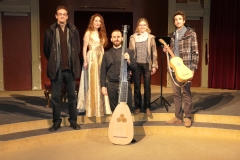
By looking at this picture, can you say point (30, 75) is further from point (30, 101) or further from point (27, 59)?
point (30, 101)

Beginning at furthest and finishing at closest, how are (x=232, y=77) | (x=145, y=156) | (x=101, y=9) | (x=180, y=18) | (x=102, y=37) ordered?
1. (x=101, y=9)
2. (x=232, y=77)
3. (x=102, y=37)
4. (x=180, y=18)
5. (x=145, y=156)

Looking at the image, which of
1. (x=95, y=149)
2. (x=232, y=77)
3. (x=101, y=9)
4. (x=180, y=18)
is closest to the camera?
(x=95, y=149)

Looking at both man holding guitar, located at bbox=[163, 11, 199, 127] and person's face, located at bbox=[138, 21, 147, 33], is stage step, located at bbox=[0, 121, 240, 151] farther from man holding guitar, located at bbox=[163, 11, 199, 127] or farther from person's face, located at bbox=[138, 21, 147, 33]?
person's face, located at bbox=[138, 21, 147, 33]

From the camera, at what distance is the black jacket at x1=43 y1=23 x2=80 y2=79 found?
397cm

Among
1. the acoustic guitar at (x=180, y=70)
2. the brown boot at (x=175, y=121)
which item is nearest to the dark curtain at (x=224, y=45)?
the brown boot at (x=175, y=121)

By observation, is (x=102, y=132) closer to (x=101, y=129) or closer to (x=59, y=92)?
(x=101, y=129)

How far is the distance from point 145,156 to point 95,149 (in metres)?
0.61

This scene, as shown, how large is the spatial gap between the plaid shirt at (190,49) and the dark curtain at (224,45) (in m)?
3.39

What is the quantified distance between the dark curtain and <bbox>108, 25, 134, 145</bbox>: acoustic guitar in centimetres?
412

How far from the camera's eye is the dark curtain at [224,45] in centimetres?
728

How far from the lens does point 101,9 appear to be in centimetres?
794

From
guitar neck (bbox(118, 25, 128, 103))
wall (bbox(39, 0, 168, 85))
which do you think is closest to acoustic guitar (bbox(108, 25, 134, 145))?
guitar neck (bbox(118, 25, 128, 103))

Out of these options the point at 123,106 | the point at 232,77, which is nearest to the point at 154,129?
the point at 123,106

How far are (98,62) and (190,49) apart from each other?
1206 mm
